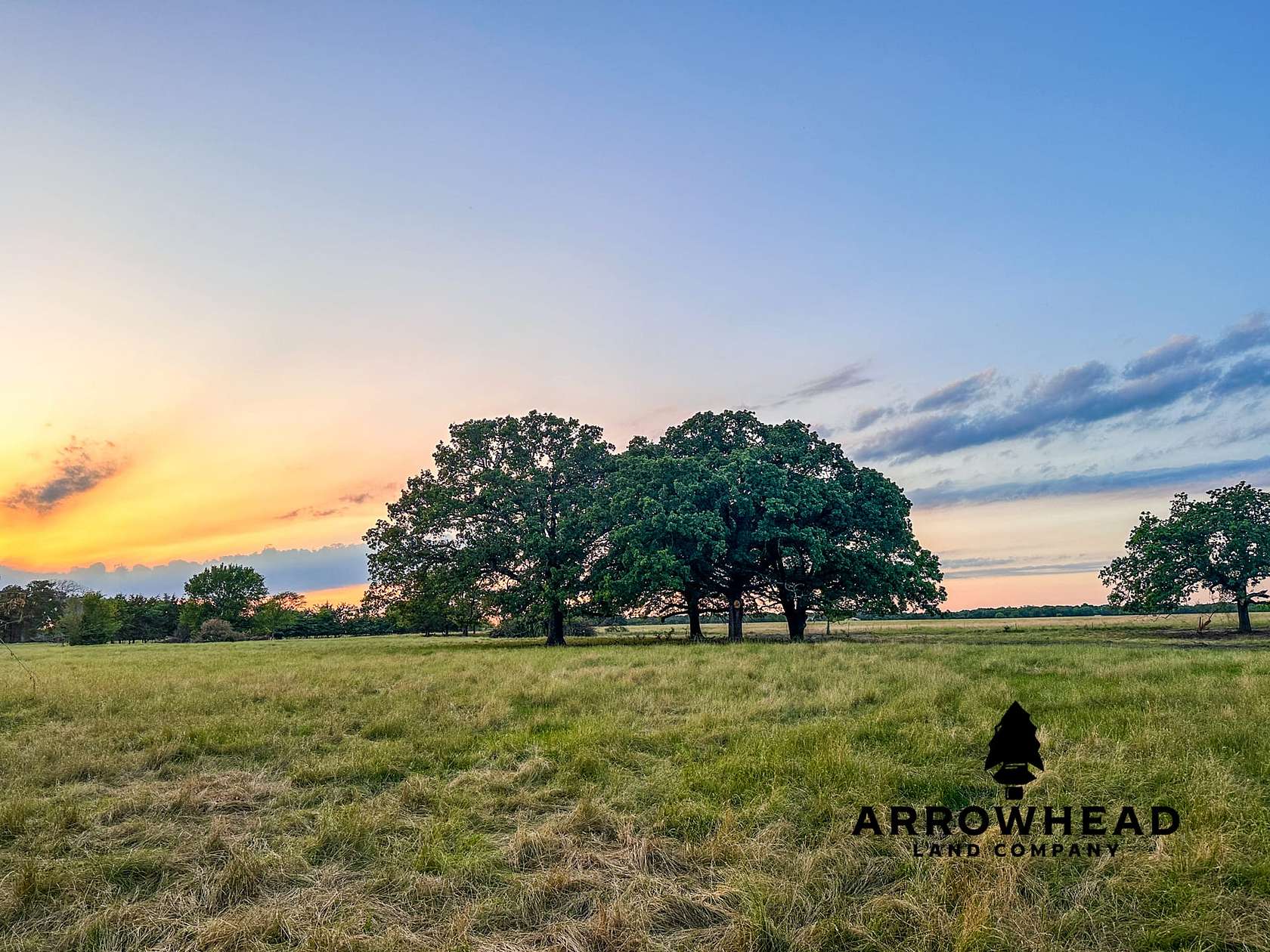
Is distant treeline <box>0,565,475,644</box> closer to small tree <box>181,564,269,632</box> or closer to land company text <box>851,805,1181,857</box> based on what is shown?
small tree <box>181,564,269,632</box>

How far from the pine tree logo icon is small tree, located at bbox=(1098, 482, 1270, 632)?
132 ft

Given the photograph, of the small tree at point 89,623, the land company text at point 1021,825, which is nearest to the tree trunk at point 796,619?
the land company text at point 1021,825

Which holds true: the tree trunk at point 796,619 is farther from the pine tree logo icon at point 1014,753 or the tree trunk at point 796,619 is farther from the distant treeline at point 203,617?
the distant treeline at point 203,617

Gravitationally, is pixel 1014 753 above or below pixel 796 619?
above

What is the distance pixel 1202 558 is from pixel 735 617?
28364 mm

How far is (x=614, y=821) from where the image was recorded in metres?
6.00

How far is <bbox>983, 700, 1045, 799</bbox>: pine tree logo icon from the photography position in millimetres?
6703

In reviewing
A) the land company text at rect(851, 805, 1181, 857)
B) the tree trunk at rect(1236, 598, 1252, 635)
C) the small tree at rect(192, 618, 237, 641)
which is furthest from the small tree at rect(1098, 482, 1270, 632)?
the small tree at rect(192, 618, 237, 641)

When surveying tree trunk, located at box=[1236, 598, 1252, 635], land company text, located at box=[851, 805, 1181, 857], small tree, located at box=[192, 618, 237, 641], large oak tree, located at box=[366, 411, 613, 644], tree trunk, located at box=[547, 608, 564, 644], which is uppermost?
large oak tree, located at box=[366, 411, 613, 644]

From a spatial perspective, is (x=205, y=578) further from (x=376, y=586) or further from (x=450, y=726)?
(x=450, y=726)

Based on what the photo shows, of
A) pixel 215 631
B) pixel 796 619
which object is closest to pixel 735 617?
pixel 796 619

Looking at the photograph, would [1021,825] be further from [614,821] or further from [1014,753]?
[614,821]

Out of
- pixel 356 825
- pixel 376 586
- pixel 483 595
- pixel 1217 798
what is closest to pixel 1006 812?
pixel 1217 798

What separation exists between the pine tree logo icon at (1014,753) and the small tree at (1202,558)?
40.2 m
